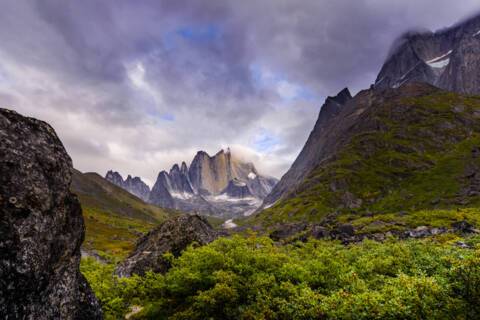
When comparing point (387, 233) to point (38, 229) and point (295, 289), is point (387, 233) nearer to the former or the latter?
point (295, 289)

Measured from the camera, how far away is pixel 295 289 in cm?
1625

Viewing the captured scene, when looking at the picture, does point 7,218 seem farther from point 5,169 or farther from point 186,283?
point 186,283

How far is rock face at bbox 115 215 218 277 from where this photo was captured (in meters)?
32.9

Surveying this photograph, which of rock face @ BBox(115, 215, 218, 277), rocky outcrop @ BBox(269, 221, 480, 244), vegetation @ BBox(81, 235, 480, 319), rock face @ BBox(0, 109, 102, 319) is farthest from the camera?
rocky outcrop @ BBox(269, 221, 480, 244)

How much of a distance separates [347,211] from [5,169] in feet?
600

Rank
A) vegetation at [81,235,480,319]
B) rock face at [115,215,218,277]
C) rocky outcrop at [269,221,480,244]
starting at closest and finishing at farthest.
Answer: vegetation at [81,235,480,319] → rock face at [115,215,218,277] → rocky outcrop at [269,221,480,244]

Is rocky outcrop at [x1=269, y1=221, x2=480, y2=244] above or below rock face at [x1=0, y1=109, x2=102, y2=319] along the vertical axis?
below


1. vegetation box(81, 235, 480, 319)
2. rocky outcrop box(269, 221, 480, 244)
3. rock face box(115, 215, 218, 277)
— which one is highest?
rock face box(115, 215, 218, 277)

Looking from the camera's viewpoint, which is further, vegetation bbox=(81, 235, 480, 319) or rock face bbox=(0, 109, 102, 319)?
vegetation bbox=(81, 235, 480, 319)

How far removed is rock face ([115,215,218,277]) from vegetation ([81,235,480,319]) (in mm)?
9875

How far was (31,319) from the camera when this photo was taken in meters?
12.1

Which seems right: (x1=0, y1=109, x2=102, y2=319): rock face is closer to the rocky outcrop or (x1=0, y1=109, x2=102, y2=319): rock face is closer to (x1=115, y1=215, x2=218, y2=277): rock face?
(x1=115, y1=215, x2=218, y2=277): rock face

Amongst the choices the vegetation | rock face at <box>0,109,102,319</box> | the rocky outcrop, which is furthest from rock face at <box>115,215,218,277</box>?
the rocky outcrop

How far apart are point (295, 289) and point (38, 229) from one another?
13260 mm
